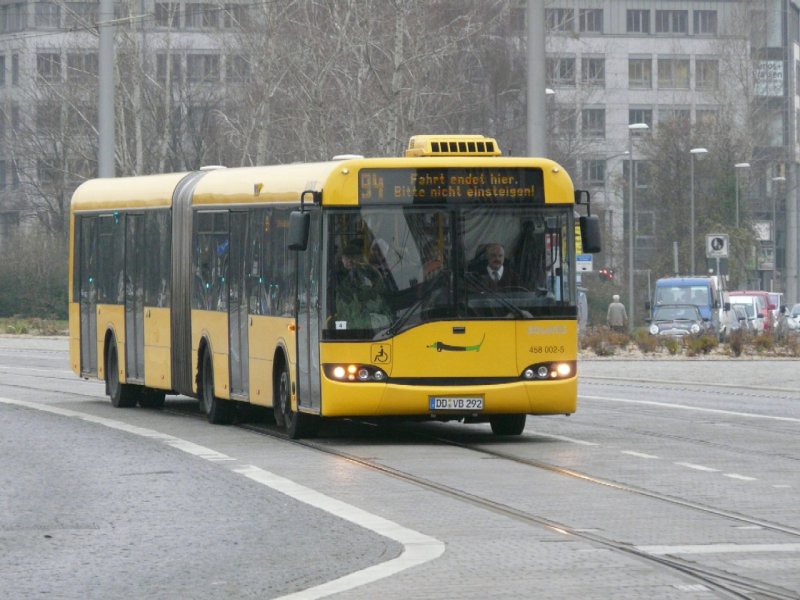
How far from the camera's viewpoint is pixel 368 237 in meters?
19.3

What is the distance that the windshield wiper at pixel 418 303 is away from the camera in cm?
1922

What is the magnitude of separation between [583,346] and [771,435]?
24848 mm

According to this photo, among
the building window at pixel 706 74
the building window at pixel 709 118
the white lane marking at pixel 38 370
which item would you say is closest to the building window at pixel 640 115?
the building window at pixel 706 74

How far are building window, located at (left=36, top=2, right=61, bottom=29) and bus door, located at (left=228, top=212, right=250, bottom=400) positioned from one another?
81.5 meters

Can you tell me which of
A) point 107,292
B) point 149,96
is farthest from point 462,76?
point 107,292

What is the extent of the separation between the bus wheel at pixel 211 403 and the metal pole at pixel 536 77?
8300mm

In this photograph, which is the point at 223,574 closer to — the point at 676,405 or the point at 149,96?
the point at 676,405

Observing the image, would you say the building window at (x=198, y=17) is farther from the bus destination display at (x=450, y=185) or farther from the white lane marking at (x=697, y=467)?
the white lane marking at (x=697, y=467)

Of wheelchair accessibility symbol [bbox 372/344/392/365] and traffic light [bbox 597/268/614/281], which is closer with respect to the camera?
wheelchair accessibility symbol [bbox 372/344/392/365]

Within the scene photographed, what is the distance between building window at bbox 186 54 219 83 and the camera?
8344 cm

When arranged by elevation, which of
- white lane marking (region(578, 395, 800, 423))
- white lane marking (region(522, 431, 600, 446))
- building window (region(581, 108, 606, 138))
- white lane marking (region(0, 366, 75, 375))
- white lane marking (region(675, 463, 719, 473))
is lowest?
white lane marking (region(578, 395, 800, 423))

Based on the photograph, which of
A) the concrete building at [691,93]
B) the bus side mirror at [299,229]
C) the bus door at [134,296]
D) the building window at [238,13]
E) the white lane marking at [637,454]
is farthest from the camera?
the concrete building at [691,93]

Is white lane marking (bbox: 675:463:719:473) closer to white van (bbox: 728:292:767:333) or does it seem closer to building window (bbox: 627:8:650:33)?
white van (bbox: 728:292:767:333)

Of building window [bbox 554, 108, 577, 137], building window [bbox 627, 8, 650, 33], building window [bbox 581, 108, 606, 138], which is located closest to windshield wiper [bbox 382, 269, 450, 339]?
building window [bbox 554, 108, 577, 137]
